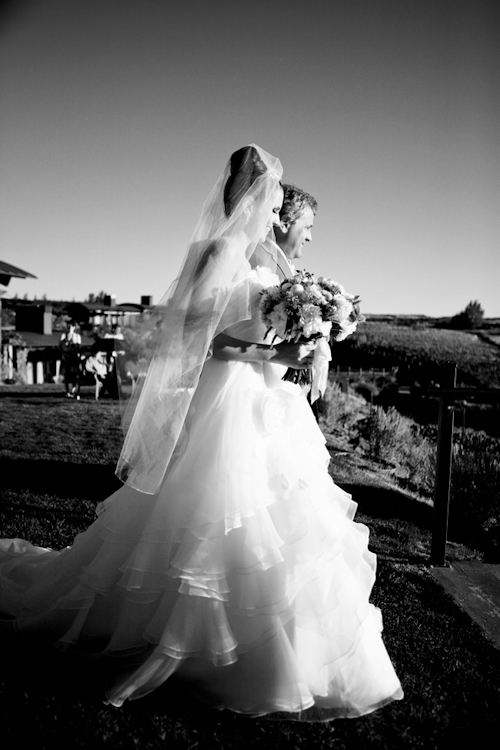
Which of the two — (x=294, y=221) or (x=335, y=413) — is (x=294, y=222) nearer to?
(x=294, y=221)

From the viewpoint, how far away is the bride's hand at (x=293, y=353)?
3092 mm

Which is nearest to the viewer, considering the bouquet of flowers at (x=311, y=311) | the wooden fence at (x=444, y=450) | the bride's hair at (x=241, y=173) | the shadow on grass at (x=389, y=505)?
the bouquet of flowers at (x=311, y=311)

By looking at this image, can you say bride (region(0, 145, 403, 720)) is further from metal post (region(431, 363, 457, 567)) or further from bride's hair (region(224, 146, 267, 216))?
metal post (region(431, 363, 457, 567))

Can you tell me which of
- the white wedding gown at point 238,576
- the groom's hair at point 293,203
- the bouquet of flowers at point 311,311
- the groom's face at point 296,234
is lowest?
the white wedding gown at point 238,576

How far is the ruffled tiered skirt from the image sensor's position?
8.67ft

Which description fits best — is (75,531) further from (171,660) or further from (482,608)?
(482,608)

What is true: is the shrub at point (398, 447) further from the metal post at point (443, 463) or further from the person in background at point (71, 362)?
the person in background at point (71, 362)

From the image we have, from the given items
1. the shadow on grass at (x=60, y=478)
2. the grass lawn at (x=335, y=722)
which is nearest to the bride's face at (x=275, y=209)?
the grass lawn at (x=335, y=722)

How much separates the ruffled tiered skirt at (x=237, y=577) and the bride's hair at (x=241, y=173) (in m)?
0.89

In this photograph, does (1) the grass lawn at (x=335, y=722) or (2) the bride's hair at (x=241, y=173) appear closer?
(1) the grass lawn at (x=335, y=722)

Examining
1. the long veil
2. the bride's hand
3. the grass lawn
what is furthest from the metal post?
the long veil

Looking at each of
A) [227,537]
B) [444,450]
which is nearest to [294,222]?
[227,537]

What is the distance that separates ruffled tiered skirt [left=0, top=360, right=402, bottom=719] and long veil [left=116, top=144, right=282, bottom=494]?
0.12 meters

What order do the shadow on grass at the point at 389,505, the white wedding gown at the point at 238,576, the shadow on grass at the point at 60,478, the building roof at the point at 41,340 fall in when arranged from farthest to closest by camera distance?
1. the building roof at the point at 41,340
2. the shadow on grass at the point at 60,478
3. the shadow on grass at the point at 389,505
4. the white wedding gown at the point at 238,576
